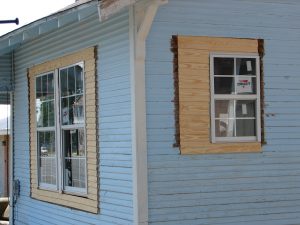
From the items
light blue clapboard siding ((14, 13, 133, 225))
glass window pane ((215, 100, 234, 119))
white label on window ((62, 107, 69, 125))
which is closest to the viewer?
light blue clapboard siding ((14, 13, 133, 225))

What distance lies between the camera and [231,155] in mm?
7887

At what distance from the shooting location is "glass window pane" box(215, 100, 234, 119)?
7.93 metres

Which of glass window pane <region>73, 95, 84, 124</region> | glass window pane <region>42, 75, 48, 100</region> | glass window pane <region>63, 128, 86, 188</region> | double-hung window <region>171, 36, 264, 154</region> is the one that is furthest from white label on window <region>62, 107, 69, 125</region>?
double-hung window <region>171, 36, 264, 154</region>

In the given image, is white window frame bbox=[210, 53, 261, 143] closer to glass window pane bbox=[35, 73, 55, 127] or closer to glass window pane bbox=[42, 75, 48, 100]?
glass window pane bbox=[35, 73, 55, 127]

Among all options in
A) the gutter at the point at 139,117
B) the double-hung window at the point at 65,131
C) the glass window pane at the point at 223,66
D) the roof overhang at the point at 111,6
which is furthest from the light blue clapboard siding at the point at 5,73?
the roof overhang at the point at 111,6

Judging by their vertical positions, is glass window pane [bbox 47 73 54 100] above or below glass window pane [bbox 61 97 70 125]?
above

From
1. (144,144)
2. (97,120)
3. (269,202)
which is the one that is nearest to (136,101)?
(144,144)

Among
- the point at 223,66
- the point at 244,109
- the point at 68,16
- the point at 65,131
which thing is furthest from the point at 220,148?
the point at 65,131

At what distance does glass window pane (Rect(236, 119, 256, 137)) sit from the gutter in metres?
1.39

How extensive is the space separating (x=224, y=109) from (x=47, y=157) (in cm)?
356

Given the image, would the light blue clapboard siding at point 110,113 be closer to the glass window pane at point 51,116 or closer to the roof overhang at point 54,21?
the roof overhang at point 54,21

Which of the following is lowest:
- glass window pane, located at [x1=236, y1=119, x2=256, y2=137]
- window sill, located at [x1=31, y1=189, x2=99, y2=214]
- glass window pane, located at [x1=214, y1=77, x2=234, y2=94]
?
window sill, located at [x1=31, y1=189, x2=99, y2=214]

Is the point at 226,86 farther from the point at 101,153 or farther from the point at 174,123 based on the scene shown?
the point at 101,153

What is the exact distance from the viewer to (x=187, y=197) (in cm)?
762
